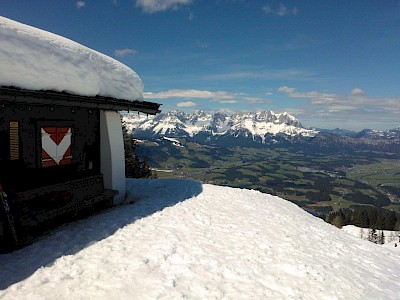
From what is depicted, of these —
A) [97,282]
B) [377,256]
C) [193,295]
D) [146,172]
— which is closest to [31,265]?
[97,282]

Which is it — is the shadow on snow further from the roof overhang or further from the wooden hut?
the roof overhang

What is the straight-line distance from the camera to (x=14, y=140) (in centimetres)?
809

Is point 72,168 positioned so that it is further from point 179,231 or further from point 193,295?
point 193,295

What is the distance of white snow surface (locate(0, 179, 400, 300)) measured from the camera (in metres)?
5.73

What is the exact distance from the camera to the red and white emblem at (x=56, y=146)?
9.10 metres

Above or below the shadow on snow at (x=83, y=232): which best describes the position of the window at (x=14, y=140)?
above

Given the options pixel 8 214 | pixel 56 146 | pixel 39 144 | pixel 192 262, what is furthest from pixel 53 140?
pixel 192 262

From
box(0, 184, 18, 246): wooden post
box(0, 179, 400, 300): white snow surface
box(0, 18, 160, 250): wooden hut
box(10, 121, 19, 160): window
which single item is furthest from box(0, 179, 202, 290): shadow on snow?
box(10, 121, 19, 160): window

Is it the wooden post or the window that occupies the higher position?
the window

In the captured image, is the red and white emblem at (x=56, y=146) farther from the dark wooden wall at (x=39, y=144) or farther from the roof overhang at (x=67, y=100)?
the roof overhang at (x=67, y=100)

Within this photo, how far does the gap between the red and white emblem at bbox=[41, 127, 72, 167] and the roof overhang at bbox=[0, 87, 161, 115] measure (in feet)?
3.50

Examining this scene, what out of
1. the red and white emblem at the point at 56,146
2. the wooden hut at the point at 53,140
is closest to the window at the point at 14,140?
the wooden hut at the point at 53,140

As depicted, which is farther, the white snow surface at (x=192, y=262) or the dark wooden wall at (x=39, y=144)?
the dark wooden wall at (x=39, y=144)

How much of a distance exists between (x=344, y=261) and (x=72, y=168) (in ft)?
29.0
